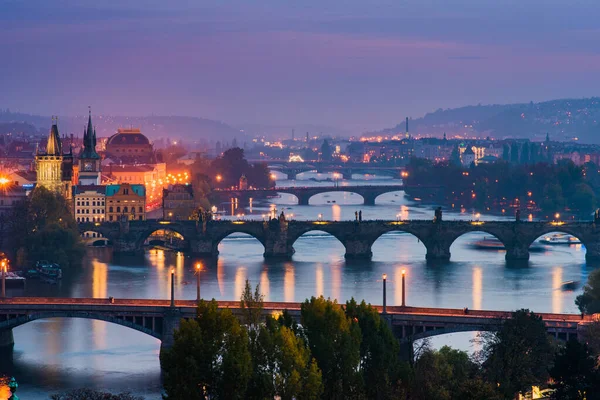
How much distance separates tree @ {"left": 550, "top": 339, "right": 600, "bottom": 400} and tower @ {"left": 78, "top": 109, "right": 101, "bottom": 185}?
53.2 meters

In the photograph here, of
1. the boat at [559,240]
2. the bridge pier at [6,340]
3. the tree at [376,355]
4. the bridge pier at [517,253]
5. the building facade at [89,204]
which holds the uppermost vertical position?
Result: the building facade at [89,204]

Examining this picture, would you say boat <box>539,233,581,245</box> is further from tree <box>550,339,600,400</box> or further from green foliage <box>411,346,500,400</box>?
tree <box>550,339,600,400</box>

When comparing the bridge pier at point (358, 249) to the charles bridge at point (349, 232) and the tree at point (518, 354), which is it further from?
the tree at point (518, 354)

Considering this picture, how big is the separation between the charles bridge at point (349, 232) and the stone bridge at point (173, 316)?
2621 cm

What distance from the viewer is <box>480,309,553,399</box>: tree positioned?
32.3 metres

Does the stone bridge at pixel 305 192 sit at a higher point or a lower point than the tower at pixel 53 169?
lower

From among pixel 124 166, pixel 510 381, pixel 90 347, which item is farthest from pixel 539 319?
pixel 124 166

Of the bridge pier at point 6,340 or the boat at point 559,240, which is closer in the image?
the bridge pier at point 6,340

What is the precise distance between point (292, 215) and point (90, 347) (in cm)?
4647

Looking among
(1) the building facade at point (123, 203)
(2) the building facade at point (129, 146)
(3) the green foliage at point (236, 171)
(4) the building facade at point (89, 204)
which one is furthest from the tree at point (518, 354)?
(3) the green foliage at point (236, 171)

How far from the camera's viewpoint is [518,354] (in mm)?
33062

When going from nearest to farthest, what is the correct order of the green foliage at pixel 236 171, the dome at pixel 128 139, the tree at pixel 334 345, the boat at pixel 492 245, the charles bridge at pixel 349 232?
the tree at pixel 334 345 → the charles bridge at pixel 349 232 → the boat at pixel 492 245 → the dome at pixel 128 139 → the green foliage at pixel 236 171

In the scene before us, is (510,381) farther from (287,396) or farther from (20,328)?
(20,328)

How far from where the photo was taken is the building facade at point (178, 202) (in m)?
83.4
